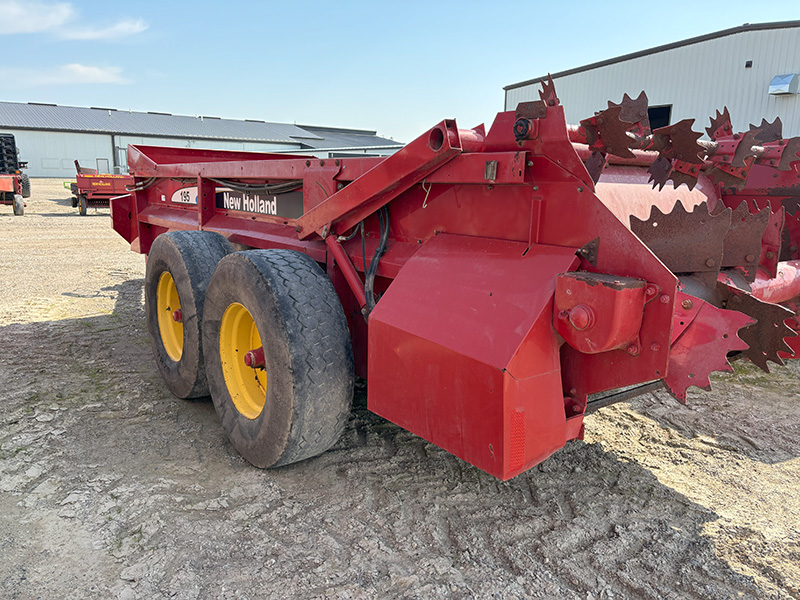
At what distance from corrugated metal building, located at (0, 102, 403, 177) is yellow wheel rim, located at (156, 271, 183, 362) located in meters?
33.0

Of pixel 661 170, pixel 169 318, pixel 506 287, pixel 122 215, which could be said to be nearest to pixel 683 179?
pixel 661 170

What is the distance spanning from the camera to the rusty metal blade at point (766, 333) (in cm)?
213

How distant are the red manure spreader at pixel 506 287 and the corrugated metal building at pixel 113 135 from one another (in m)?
34.1

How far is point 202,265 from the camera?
11.2 ft

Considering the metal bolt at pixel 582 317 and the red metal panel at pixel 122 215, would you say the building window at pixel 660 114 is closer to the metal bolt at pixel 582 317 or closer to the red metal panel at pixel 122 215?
the red metal panel at pixel 122 215

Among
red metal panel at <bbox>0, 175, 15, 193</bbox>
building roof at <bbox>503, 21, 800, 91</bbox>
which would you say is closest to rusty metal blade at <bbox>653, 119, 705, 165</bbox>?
building roof at <bbox>503, 21, 800, 91</bbox>

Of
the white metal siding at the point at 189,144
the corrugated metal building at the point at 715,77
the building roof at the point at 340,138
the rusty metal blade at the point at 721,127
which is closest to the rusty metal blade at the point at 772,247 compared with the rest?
the rusty metal blade at the point at 721,127

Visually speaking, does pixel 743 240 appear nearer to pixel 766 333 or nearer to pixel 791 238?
pixel 766 333

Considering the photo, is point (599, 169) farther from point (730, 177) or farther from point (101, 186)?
point (101, 186)

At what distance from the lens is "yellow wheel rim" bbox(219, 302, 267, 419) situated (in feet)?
9.92

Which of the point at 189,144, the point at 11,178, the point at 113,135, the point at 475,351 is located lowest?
the point at 475,351

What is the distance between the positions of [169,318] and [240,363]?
1.25 meters

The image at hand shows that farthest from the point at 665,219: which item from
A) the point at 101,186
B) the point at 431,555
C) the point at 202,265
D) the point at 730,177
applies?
the point at 101,186

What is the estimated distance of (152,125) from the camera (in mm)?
42094
